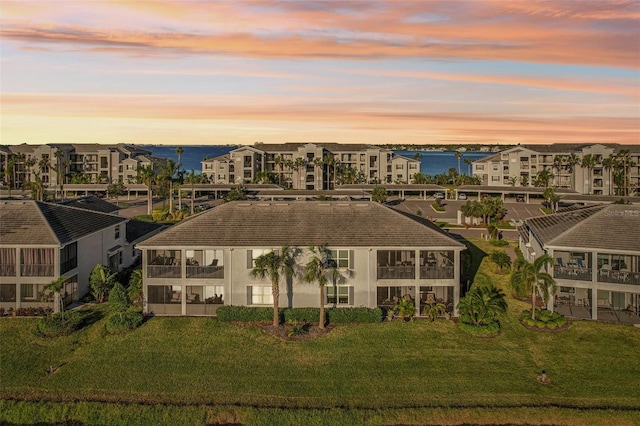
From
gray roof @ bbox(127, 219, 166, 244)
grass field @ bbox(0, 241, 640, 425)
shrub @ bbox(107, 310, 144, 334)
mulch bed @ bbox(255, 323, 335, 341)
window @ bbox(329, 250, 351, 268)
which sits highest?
gray roof @ bbox(127, 219, 166, 244)

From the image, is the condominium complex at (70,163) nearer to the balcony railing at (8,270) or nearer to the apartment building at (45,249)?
the apartment building at (45,249)

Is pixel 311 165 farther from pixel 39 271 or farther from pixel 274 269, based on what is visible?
pixel 274 269

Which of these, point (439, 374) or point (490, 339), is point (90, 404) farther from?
point (490, 339)

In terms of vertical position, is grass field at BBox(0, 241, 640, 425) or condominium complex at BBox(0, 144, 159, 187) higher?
condominium complex at BBox(0, 144, 159, 187)

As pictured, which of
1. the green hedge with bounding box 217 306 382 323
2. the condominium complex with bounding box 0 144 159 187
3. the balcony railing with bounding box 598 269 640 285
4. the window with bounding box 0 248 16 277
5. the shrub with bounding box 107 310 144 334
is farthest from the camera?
the condominium complex with bounding box 0 144 159 187

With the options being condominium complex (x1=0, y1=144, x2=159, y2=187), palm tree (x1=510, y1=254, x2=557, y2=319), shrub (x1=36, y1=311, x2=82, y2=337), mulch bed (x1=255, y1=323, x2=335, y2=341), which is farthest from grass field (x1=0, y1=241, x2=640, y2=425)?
condominium complex (x1=0, y1=144, x2=159, y2=187)

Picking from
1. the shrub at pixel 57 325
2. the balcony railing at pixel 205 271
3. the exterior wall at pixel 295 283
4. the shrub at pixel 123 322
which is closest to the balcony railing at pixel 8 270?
the shrub at pixel 57 325

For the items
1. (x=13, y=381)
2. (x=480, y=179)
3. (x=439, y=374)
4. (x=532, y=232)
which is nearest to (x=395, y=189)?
(x=480, y=179)

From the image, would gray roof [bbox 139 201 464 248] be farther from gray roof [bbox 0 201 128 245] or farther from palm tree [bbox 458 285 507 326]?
gray roof [bbox 0 201 128 245]
